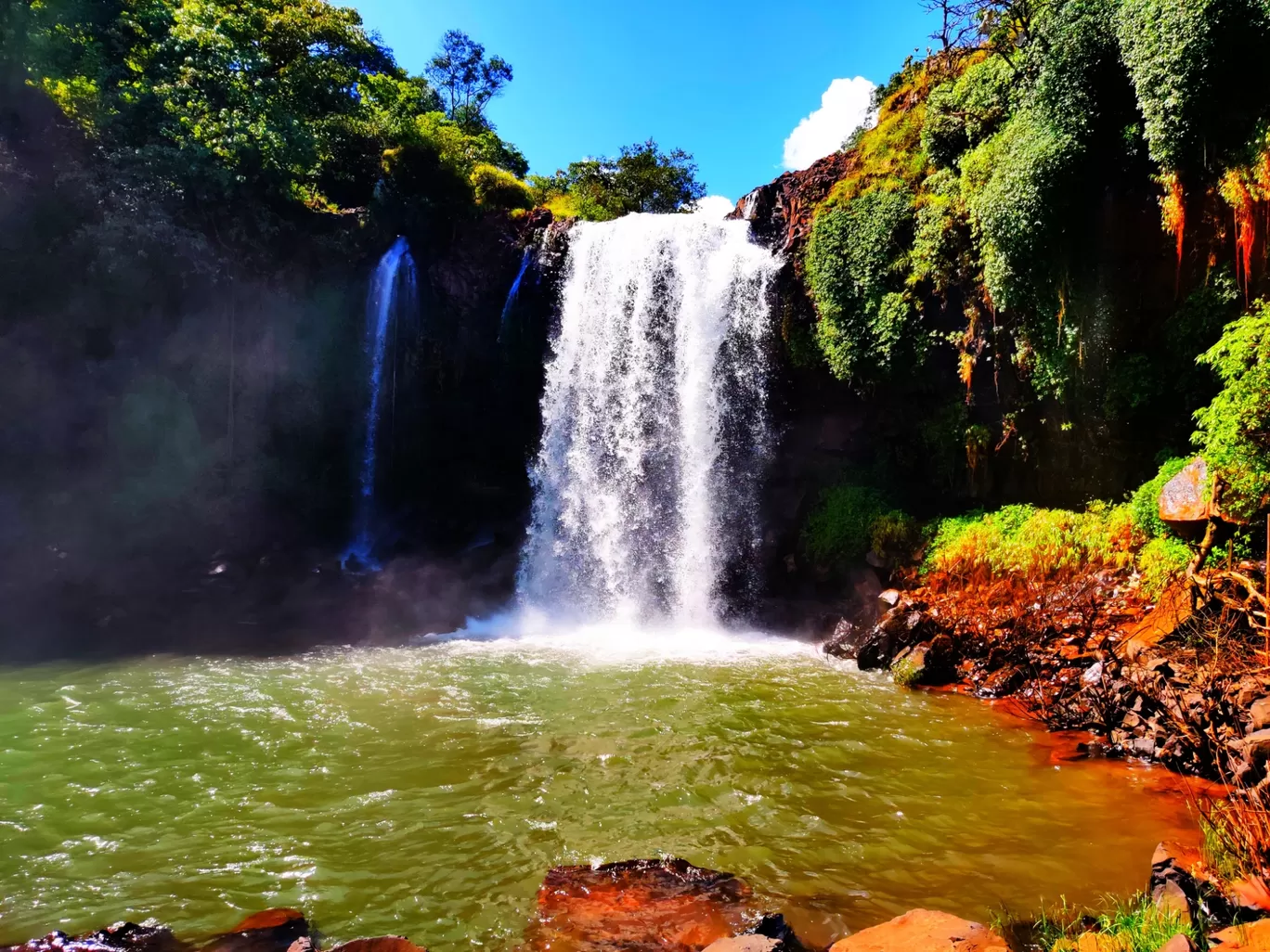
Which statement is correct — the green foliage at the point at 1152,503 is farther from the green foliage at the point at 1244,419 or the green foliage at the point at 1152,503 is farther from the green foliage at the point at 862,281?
the green foliage at the point at 862,281

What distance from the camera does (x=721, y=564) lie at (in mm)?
A: 15766

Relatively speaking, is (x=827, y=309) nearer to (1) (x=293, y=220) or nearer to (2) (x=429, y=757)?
(2) (x=429, y=757)

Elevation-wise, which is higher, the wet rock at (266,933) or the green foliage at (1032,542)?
the green foliage at (1032,542)

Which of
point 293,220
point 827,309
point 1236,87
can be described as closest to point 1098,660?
point 1236,87

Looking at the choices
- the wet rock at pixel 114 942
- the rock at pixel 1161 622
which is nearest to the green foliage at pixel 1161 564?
the rock at pixel 1161 622

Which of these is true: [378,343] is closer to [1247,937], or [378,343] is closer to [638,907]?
[638,907]

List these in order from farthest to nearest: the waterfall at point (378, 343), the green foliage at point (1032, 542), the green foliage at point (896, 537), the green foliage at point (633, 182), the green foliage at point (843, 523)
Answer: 1. the green foliage at point (633, 182)
2. the waterfall at point (378, 343)
3. the green foliage at point (843, 523)
4. the green foliage at point (896, 537)
5. the green foliage at point (1032, 542)

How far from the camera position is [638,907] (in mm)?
4566

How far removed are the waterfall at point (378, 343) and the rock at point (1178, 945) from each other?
1927 centimetres

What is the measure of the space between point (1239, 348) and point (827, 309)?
823 cm

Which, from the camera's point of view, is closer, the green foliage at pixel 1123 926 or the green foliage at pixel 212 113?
the green foliage at pixel 1123 926

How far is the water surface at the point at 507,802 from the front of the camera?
15.8 feet

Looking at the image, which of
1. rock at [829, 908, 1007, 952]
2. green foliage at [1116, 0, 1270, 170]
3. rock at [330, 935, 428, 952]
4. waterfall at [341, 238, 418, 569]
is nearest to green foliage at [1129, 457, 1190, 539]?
green foliage at [1116, 0, 1270, 170]

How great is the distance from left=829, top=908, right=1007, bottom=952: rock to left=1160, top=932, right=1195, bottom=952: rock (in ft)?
2.45
